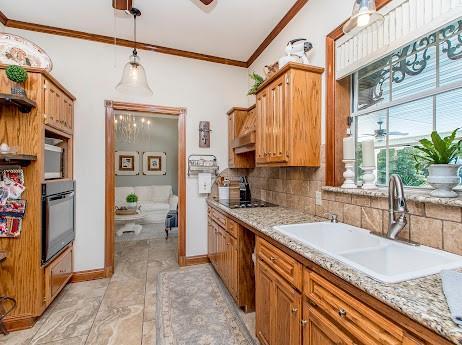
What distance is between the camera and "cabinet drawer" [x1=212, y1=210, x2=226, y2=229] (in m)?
2.57

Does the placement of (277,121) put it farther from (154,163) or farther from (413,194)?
(154,163)

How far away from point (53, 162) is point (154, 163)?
14.7 ft

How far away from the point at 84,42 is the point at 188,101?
140cm

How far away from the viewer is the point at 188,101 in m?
3.32

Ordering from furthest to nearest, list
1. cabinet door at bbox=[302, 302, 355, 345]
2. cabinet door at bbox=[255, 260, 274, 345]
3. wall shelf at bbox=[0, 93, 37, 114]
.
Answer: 1. wall shelf at bbox=[0, 93, 37, 114]
2. cabinet door at bbox=[255, 260, 274, 345]
3. cabinet door at bbox=[302, 302, 355, 345]

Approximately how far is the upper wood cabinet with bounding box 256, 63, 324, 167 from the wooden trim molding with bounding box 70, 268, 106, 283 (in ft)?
8.32

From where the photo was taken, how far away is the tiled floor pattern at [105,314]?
1864 mm

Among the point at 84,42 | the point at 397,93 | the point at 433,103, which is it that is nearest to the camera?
the point at 433,103

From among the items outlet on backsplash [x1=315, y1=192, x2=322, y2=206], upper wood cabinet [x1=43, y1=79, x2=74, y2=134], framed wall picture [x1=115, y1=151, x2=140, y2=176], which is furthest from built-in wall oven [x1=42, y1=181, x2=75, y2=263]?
framed wall picture [x1=115, y1=151, x2=140, y2=176]

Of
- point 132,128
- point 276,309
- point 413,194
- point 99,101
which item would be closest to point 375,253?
point 413,194

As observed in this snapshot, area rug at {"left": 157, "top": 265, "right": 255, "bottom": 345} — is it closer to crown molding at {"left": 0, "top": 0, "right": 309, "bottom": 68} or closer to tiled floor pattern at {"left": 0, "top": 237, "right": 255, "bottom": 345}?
tiled floor pattern at {"left": 0, "top": 237, "right": 255, "bottom": 345}

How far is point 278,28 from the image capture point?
8.83 feet

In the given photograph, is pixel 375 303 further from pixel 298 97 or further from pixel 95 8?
pixel 95 8

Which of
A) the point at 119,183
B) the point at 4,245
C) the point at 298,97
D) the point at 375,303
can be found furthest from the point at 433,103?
the point at 119,183
